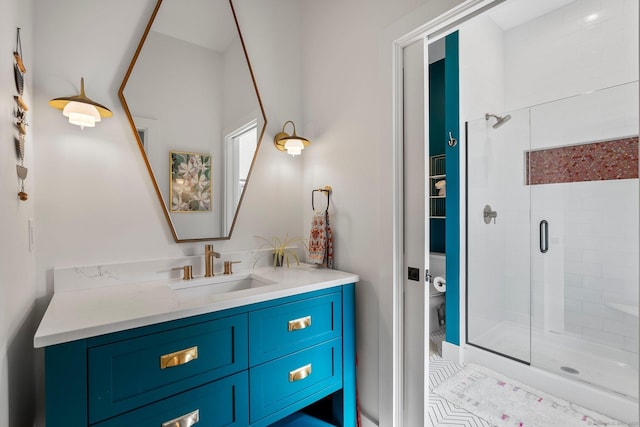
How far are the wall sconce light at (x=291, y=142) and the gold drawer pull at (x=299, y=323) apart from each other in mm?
1005

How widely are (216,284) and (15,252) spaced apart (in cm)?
83

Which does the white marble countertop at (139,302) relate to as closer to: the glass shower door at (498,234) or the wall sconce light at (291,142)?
the wall sconce light at (291,142)

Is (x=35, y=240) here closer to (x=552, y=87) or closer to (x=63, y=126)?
(x=63, y=126)

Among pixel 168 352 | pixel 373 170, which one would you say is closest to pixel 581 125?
pixel 373 170

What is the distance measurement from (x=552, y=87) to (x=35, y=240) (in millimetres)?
3642

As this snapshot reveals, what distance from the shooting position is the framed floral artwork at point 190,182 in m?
1.63

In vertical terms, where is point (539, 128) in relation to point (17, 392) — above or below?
above

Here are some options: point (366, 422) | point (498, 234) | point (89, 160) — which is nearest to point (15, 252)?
point (89, 160)

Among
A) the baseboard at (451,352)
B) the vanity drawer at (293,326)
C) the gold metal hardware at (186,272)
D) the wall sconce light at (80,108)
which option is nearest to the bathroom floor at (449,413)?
the baseboard at (451,352)

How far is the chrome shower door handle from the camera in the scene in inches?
97.3

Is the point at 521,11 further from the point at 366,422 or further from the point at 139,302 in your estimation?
the point at 139,302

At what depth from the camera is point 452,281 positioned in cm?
247

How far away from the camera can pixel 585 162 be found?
2199mm

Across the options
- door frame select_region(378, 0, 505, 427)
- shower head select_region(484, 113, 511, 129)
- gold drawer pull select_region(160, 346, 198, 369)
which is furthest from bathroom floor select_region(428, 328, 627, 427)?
shower head select_region(484, 113, 511, 129)
